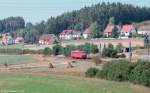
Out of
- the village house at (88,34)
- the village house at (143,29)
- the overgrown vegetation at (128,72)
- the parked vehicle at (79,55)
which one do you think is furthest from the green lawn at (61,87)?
the village house at (143,29)

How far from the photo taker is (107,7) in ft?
458

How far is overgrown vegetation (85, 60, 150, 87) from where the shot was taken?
32188mm

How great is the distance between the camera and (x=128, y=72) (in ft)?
111

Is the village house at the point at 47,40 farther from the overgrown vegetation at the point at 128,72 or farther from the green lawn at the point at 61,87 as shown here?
the green lawn at the point at 61,87

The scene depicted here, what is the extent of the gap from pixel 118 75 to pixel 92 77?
3660mm

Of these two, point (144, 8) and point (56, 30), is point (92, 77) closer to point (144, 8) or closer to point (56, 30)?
point (56, 30)

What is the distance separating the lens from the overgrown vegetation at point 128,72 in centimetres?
3219

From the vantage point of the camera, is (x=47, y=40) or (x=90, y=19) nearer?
(x=47, y=40)

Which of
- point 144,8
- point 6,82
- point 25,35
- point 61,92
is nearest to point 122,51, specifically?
point 6,82

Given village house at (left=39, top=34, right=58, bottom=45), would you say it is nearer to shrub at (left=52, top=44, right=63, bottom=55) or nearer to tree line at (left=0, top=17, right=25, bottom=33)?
shrub at (left=52, top=44, right=63, bottom=55)

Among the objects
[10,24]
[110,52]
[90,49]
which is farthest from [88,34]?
[10,24]

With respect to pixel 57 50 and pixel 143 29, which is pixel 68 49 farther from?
pixel 143 29

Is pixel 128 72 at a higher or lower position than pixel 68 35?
lower

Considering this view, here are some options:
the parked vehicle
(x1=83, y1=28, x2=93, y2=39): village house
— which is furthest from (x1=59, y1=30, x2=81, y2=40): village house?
the parked vehicle
